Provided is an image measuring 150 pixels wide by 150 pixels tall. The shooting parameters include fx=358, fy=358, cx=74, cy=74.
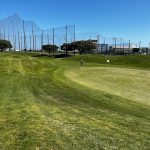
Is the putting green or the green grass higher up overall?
the green grass

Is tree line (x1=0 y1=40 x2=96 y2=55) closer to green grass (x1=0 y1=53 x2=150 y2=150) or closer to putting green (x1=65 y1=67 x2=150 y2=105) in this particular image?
putting green (x1=65 y1=67 x2=150 y2=105)

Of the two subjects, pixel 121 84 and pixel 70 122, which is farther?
pixel 121 84

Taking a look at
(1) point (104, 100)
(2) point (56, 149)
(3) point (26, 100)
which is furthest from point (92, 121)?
(1) point (104, 100)

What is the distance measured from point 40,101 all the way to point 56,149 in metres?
8.67

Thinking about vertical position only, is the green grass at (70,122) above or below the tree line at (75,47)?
below

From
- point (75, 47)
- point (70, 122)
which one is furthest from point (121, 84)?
point (75, 47)

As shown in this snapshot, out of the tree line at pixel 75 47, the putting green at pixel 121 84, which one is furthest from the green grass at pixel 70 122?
the tree line at pixel 75 47

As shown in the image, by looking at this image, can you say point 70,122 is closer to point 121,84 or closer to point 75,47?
point 121,84

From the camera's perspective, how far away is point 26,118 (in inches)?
A: 548

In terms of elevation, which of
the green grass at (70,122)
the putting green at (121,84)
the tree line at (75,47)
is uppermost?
the tree line at (75,47)

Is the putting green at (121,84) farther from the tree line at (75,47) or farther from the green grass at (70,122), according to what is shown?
the tree line at (75,47)

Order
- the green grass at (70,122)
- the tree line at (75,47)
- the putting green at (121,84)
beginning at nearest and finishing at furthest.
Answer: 1. the green grass at (70,122)
2. the putting green at (121,84)
3. the tree line at (75,47)

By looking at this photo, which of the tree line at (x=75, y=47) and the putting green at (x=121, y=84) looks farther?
the tree line at (x=75, y=47)

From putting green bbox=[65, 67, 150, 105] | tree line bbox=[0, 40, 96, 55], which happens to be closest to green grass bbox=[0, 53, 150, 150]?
putting green bbox=[65, 67, 150, 105]
